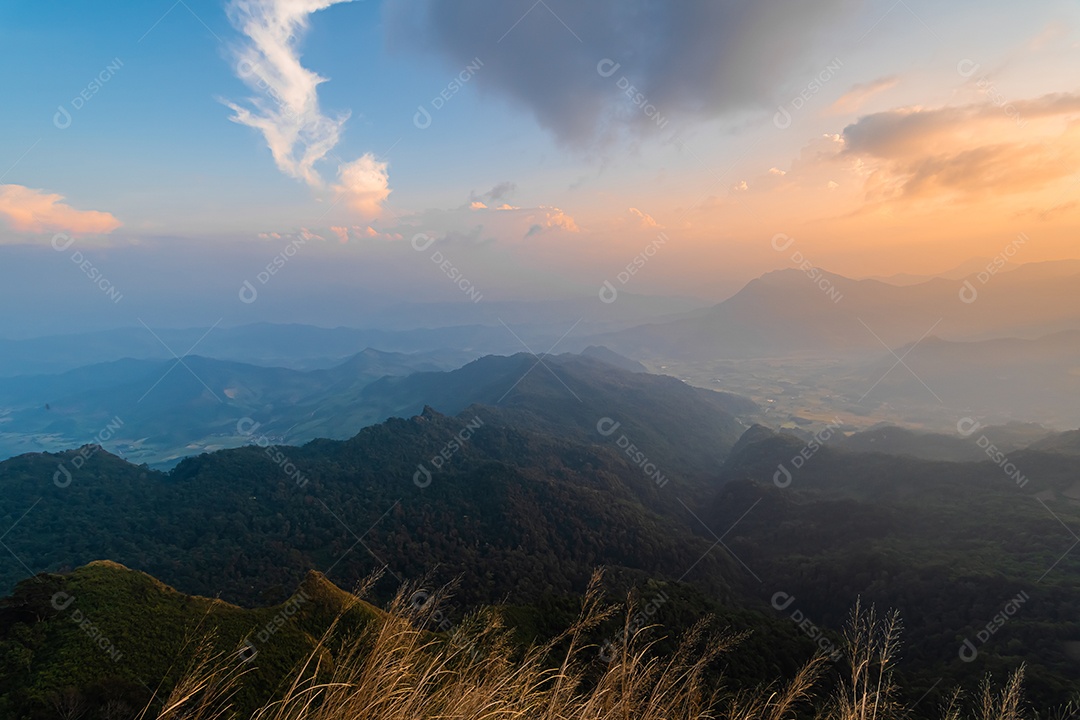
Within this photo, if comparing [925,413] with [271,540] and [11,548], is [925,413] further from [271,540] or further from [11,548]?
[11,548]

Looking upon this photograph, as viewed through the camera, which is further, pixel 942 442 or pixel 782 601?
pixel 942 442

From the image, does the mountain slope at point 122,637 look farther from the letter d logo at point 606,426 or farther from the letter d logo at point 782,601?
the letter d logo at point 606,426

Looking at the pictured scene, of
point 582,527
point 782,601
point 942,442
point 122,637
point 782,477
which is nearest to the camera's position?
point 122,637

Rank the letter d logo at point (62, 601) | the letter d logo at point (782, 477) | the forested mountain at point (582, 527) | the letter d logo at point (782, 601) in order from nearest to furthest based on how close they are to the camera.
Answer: the letter d logo at point (62, 601) → the forested mountain at point (582, 527) → the letter d logo at point (782, 601) → the letter d logo at point (782, 477)

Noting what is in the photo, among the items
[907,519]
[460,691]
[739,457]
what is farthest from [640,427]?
[460,691]

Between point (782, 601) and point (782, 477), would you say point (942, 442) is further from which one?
point (782, 601)

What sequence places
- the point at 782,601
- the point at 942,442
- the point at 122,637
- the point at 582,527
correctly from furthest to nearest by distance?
the point at 942,442
the point at 582,527
the point at 782,601
the point at 122,637

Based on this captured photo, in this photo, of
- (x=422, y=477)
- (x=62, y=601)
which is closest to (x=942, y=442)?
(x=422, y=477)

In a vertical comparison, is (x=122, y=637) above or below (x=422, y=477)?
above

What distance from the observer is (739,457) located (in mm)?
108812

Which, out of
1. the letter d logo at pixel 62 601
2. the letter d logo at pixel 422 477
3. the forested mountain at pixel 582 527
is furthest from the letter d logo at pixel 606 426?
the letter d logo at pixel 62 601

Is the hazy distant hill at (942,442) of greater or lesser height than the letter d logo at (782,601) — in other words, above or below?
below

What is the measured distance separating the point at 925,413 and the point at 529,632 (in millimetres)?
209417

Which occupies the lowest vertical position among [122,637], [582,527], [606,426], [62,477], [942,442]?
[942,442]
